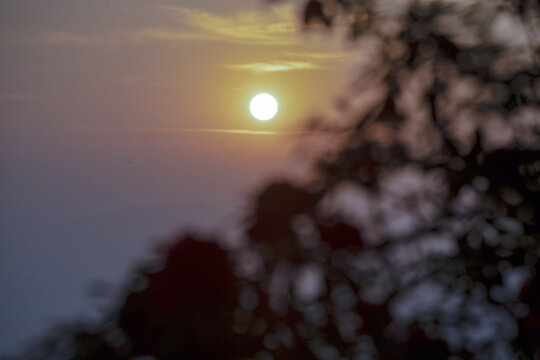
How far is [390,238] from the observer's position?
253 centimetres

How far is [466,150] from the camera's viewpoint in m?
2.61

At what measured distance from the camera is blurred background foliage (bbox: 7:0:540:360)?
2166 millimetres

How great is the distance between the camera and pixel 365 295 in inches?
92.7

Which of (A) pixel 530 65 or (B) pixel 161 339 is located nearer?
(B) pixel 161 339

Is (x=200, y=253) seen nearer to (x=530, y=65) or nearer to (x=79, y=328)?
(x=79, y=328)

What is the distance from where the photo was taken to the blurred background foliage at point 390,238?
2166 millimetres

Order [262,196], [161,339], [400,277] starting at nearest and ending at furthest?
[161,339] < [262,196] < [400,277]

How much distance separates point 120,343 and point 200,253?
352 millimetres

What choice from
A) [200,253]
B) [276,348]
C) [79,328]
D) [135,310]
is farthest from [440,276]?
[79,328]

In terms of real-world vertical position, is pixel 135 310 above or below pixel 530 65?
below

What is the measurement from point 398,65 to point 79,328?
55.8 inches

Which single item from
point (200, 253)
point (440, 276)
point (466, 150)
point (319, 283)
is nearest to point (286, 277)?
point (319, 283)

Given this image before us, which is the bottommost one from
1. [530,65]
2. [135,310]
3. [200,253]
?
[135,310]

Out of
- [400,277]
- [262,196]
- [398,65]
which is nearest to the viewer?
[262,196]
